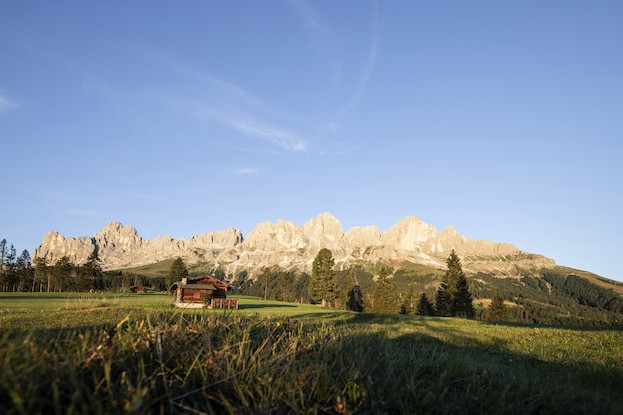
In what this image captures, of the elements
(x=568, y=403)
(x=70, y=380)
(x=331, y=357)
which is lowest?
(x=568, y=403)

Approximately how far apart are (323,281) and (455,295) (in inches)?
1236

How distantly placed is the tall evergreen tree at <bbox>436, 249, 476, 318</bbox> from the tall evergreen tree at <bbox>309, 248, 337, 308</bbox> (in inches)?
1013

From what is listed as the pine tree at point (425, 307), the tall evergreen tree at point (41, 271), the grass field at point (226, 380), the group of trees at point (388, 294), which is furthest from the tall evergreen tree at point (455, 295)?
the tall evergreen tree at point (41, 271)

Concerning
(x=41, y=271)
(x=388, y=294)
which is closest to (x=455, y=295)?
(x=388, y=294)

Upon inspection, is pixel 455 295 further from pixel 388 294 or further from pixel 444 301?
pixel 388 294

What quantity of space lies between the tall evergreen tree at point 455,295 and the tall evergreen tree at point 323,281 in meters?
25.7

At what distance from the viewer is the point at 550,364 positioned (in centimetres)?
974

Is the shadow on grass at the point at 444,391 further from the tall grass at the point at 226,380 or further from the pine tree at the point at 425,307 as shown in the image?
the pine tree at the point at 425,307

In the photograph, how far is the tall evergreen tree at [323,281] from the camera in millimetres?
84250

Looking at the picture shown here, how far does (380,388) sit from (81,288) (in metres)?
122

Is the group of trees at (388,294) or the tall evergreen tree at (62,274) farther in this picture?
the tall evergreen tree at (62,274)

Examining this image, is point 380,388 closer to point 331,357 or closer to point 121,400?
point 331,357

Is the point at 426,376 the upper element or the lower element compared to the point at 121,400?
lower

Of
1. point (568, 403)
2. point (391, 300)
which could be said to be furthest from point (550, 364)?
point (391, 300)
